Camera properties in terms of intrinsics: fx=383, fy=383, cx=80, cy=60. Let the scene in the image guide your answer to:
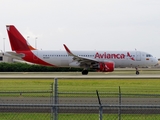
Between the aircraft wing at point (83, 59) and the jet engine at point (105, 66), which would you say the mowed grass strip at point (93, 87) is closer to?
→ the jet engine at point (105, 66)

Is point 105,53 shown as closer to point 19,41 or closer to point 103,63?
point 103,63

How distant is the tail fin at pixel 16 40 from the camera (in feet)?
163

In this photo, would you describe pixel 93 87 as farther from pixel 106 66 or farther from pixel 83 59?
pixel 83 59

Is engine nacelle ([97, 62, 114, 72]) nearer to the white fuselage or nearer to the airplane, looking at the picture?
the airplane

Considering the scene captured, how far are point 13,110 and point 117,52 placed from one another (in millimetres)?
35421

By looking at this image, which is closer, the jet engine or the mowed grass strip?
the mowed grass strip

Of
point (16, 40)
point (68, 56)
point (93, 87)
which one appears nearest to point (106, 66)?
point (68, 56)

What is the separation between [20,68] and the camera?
195 feet

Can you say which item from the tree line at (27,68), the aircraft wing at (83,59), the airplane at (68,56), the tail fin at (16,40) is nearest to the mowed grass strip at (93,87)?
the aircraft wing at (83,59)

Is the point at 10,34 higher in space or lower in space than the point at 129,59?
higher

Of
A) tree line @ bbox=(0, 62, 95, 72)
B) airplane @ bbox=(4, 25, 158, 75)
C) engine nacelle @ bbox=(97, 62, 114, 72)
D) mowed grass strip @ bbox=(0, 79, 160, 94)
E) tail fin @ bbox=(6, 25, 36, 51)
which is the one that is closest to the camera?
mowed grass strip @ bbox=(0, 79, 160, 94)

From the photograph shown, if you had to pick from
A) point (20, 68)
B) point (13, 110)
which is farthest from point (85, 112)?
point (20, 68)

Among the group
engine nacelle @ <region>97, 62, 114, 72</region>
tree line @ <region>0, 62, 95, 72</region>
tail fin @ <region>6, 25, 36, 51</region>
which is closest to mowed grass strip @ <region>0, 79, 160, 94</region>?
engine nacelle @ <region>97, 62, 114, 72</region>

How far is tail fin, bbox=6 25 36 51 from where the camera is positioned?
163ft
